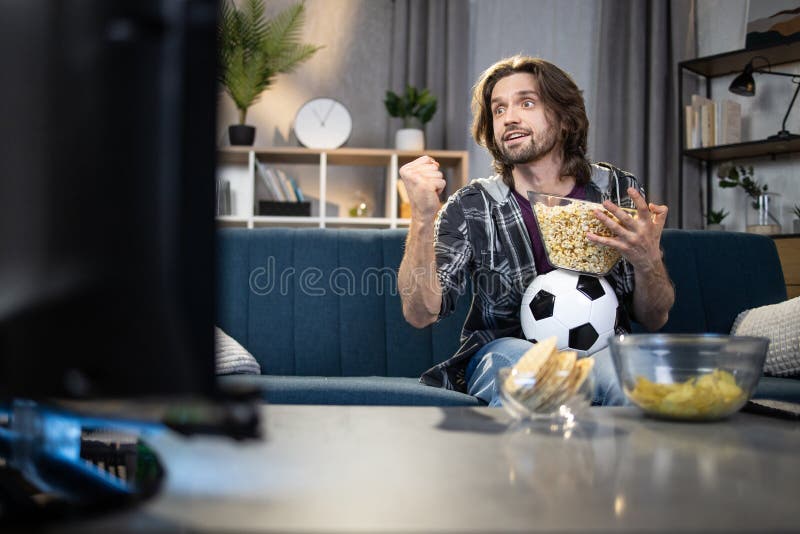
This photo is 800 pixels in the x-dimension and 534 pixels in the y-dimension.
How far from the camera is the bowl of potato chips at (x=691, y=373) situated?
0.75 m

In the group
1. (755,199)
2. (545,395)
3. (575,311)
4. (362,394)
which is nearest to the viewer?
(545,395)

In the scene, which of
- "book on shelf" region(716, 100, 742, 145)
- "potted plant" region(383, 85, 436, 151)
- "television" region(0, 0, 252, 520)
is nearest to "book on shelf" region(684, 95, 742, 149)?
"book on shelf" region(716, 100, 742, 145)

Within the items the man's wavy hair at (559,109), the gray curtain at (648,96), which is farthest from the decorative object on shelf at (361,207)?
the man's wavy hair at (559,109)

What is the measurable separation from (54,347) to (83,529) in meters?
0.09

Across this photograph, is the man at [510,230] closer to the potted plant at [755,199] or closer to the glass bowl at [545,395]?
the glass bowl at [545,395]

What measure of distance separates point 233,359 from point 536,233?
877 millimetres

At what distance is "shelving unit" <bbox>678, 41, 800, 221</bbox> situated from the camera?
379cm

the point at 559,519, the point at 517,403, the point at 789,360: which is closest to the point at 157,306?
the point at 559,519

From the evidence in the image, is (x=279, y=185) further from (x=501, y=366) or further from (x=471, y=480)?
(x=471, y=480)

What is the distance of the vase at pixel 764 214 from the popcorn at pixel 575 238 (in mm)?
2529

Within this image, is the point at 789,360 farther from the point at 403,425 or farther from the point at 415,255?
the point at 403,425

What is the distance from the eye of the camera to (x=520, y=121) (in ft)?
6.23

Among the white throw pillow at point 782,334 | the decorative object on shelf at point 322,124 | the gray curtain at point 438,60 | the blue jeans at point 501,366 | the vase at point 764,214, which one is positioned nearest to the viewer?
the blue jeans at point 501,366

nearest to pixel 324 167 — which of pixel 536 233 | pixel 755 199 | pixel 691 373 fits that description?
pixel 755 199
